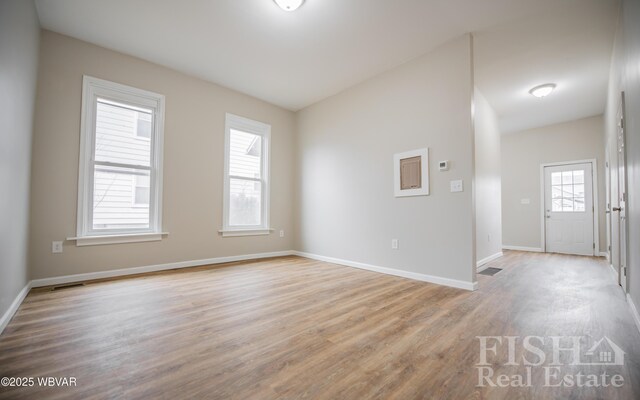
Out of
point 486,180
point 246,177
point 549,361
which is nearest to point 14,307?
point 246,177

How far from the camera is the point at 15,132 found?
2.27 m

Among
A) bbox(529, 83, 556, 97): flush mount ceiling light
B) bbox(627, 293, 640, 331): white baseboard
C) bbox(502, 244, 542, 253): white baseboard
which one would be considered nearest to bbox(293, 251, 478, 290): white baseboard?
bbox(627, 293, 640, 331): white baseboard

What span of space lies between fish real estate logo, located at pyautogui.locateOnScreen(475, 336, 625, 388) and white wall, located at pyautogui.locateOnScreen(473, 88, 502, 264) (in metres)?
2.67

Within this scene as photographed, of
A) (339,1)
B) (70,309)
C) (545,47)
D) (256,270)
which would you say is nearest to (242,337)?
(70,309)

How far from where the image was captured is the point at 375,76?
414cm

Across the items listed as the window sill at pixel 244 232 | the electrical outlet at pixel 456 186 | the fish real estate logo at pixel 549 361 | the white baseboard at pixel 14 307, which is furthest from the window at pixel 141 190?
the fish real estate logo at pixel 549 361

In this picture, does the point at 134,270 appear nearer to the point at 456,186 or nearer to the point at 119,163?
the point at 119,163

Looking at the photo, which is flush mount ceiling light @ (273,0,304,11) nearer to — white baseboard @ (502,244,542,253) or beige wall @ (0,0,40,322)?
beige wall @ (0,0,40,322)

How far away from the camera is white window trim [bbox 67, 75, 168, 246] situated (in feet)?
10.9

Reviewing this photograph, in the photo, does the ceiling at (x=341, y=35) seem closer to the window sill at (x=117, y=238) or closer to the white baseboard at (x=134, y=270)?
the window sill at (x=117, y=238)

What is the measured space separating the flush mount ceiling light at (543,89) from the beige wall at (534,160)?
2.25 m

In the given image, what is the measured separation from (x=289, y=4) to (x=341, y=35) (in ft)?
2.51

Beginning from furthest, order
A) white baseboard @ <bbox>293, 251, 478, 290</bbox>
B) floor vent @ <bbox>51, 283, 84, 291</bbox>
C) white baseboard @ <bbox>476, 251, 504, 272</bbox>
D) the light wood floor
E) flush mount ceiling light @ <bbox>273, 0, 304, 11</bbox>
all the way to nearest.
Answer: white baseboard @ <bbox>476, 251, 504, 272</bbox> → white baseboard @ <bbox>293, 251, 478, 290</bbox> → floor vent @ <bbox>51, 283, 84, 291</bbox> → flush mount ceiling light @ <bbox>273, 0, 304, 11</bbox> → the light wood floor

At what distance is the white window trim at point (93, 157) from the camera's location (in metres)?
3.31
